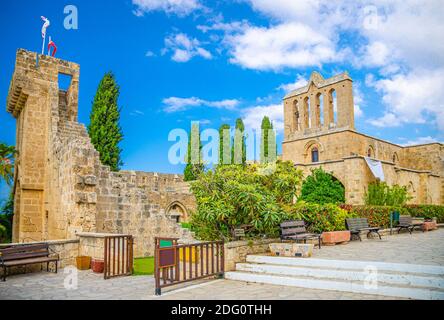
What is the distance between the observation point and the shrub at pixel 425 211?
19.9m

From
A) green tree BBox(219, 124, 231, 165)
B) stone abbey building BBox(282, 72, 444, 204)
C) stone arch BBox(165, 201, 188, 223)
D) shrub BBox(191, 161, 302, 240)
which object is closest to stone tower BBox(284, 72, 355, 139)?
stone abbey building BBox(282, 72, 444, 204)

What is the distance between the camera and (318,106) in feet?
103

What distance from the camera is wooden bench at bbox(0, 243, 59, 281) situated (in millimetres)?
7408

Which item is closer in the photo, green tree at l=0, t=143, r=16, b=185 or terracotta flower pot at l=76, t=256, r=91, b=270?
terracotta flower pot at l=76, t=256, r=91, b=270

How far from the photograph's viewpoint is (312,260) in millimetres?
6988

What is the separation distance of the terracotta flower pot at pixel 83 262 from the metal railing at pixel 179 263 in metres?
2.85

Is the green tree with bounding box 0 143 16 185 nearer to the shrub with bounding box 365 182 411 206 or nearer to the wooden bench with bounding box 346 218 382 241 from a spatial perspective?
the wooden bench with bounding box 346 218 382 241

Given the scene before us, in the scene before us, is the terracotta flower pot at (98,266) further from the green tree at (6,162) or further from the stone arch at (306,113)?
the stone arch at (306,113)

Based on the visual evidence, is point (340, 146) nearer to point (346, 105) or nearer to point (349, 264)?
point (346, 105)

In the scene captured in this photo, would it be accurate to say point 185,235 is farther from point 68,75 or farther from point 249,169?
point 68,75

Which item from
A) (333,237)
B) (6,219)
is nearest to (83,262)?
(333,237)

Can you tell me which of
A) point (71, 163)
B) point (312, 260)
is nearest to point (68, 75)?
point (71, 163)

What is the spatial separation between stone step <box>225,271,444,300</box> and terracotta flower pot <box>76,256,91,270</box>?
395 cm

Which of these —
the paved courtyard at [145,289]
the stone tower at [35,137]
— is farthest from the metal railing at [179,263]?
the stone tower at [35,137]
